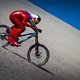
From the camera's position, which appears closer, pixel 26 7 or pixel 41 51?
pixel 41 51

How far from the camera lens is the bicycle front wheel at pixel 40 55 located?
550 cm

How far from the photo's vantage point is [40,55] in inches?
216

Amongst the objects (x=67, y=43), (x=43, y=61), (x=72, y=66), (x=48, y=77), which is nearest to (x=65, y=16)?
(x=67, y=43)

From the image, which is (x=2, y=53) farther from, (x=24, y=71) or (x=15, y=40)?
(x=15, y=40)

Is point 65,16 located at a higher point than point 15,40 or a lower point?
higher

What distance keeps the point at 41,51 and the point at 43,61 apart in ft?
0.87

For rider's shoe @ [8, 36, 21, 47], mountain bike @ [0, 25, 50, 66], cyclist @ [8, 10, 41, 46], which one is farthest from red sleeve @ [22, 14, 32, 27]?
rider's shoe @ [8, 36, 21, 47]

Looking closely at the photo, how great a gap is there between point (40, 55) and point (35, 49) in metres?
0.17

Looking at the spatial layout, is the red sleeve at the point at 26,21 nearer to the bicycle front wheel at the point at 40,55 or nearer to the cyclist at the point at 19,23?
the cyclist at the point at 19,23

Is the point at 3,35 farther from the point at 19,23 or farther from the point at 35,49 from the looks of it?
the point at 35,49

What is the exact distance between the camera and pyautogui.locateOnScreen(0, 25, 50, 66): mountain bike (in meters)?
5.47

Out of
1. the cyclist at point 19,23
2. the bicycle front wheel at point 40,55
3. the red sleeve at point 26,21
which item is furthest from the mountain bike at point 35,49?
the red sleeve at point 26,21

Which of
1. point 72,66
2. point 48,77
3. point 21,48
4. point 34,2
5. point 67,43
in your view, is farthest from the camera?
point 34,2

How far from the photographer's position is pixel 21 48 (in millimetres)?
5996
